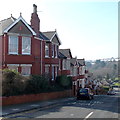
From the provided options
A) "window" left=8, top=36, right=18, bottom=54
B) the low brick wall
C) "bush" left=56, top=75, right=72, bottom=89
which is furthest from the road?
"bush" left=56, top=75, right=72, bottom=89

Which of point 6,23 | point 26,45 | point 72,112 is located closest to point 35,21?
point 6,23

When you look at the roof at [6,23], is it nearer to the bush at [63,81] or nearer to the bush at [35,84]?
the bush at [35,84]

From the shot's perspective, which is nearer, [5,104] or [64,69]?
[5,104]

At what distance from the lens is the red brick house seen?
2409cm

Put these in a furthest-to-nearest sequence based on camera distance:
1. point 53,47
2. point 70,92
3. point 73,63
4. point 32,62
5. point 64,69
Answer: point 73,63, point 64,69, point 70,92, point 53,47, point 32,62

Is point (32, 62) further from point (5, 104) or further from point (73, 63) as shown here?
point (73, 63)

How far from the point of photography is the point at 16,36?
24.7m

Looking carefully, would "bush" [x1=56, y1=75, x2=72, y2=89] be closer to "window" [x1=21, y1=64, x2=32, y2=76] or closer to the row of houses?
the row of houses

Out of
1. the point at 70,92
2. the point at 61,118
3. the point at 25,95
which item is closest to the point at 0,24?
the point at 25,95

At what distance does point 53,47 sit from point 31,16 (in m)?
5.56

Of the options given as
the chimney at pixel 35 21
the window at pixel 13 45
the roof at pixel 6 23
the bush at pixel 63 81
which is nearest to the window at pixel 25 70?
the window at pixel 13 45

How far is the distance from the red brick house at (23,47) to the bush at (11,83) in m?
4.74

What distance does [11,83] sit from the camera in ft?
63.1

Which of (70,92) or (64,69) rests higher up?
(64,69)
